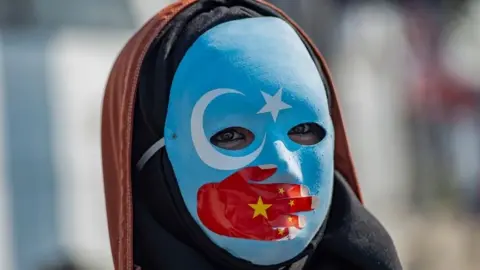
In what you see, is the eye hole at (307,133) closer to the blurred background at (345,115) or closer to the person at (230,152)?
the person at (230,152)

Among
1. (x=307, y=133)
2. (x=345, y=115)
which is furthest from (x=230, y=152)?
(x=345, y=115)

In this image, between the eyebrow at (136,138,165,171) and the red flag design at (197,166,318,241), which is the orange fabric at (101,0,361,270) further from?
the red flag design at (197,166,318,241)

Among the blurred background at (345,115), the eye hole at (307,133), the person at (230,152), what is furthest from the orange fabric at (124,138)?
the blurred background at (345,115)

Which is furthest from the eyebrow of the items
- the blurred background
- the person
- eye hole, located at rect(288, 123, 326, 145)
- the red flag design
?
the blurred background

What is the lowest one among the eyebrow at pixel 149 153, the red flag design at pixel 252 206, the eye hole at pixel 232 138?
the red flag design at pixel 252 206

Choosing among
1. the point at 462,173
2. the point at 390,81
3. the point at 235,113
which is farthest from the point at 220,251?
the point at 462,173

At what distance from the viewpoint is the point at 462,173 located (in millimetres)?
11359

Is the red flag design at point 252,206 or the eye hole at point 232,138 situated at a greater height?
the eye hole at point 232,138

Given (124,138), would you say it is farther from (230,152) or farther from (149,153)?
(230,152)

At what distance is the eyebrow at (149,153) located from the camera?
5.86 ft

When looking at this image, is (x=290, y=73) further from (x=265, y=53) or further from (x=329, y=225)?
(x=329, y=225)

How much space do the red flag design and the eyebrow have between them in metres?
0.13

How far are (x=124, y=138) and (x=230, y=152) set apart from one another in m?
0.22

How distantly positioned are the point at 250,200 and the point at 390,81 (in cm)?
824
